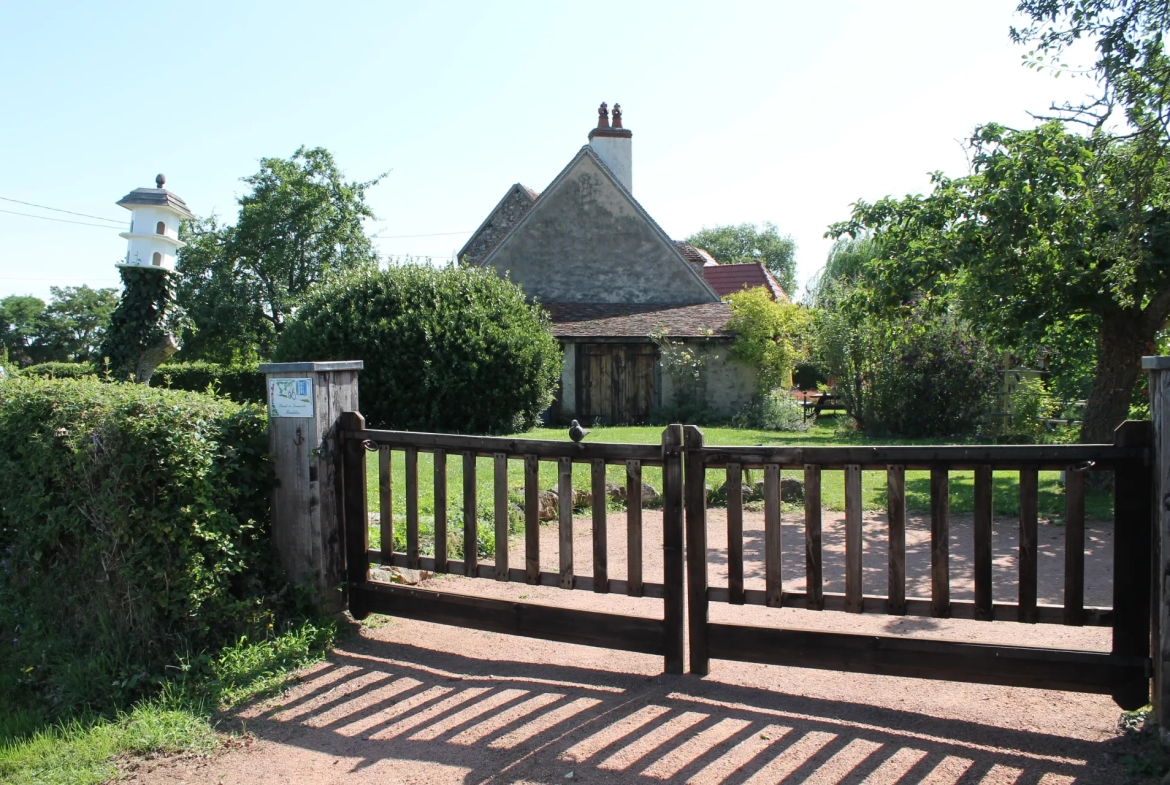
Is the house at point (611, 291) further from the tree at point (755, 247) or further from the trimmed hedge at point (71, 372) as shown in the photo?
the tree at point (755, 247)

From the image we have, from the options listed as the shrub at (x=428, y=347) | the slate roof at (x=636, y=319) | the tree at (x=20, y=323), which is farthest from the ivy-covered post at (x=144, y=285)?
the tree at (x=20, y=323)

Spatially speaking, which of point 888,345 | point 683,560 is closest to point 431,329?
point 888,345

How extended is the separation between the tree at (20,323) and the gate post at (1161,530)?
3039 inches

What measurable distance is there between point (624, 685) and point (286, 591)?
224 centimetres

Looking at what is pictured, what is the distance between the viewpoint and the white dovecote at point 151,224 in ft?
26.8

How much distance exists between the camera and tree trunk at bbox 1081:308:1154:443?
34.3ft

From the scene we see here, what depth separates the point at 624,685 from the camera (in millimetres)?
4477

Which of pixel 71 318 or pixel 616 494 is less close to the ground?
pixel 71 318

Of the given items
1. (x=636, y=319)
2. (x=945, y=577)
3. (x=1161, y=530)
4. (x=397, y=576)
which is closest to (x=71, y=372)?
(x=397, y=576)

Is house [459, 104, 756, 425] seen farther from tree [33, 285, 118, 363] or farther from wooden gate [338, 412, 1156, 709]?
tree [33, 285, 118, 363]

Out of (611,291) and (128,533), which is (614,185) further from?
(128,533)

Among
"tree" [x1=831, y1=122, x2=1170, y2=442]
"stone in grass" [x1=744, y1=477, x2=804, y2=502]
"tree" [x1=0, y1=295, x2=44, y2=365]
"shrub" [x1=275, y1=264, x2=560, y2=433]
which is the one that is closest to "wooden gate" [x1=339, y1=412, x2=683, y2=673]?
"stone in grass" [x1=744, y1=477, x2=804, y2=502]

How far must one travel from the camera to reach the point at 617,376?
23594 millimetres

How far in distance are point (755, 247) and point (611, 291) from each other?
6371 cm
